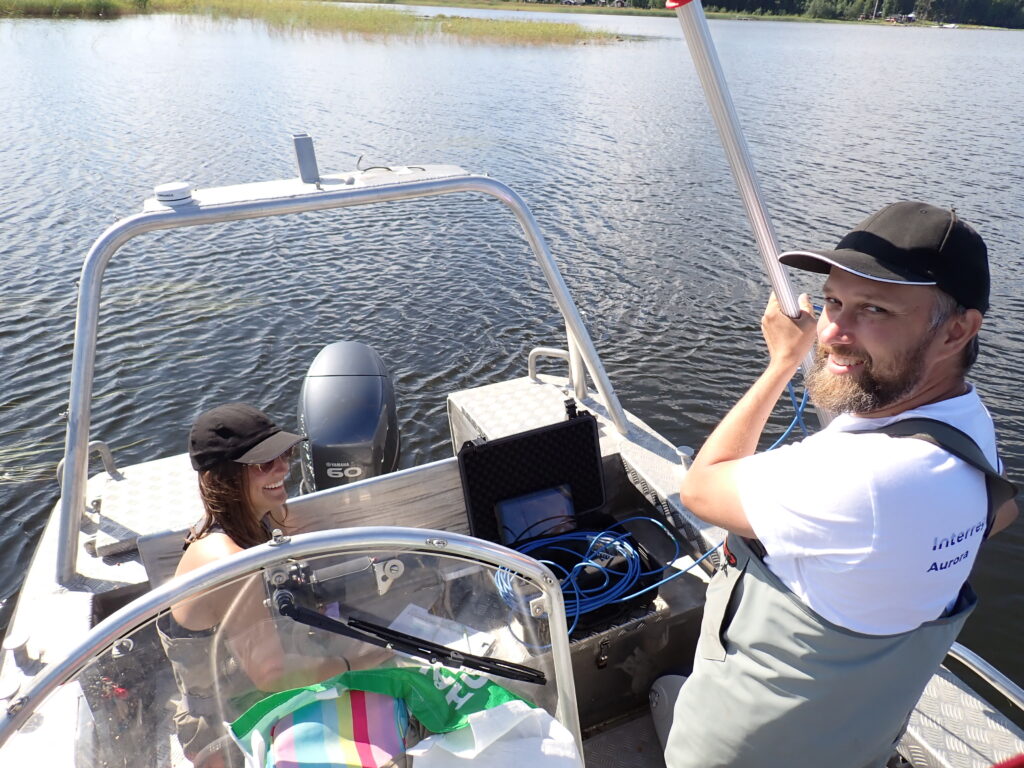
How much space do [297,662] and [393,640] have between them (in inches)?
8.3

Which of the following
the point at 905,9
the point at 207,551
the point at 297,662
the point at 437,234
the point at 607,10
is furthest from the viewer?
the point at 905,9

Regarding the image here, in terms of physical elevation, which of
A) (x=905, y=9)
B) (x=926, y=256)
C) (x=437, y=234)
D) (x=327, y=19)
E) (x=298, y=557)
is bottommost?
(x=905, y=9)

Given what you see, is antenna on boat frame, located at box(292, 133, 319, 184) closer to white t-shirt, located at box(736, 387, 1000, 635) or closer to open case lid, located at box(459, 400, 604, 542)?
open case lid, located at box(459, 400, 604, 542)

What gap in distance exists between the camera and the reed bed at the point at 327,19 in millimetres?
27203

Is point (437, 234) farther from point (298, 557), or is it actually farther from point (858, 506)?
point (858, 506)

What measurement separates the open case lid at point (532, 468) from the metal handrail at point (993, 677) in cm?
150

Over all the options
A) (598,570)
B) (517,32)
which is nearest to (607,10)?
(517,32)

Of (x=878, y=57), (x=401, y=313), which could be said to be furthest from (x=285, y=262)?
(x=878, y=57)

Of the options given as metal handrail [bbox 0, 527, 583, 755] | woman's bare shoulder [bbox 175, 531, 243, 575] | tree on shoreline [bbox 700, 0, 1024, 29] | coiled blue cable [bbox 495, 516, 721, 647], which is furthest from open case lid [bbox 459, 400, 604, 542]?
tree on shoreline [bbox 700, 0, 1024, 29]

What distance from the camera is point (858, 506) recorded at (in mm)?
1342

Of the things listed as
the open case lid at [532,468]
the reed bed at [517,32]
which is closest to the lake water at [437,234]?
the open case lid at [532,468]

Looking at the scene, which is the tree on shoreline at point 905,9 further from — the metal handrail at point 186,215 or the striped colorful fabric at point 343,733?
the striped colorful fabric at point 343,733

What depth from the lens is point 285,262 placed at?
998cm

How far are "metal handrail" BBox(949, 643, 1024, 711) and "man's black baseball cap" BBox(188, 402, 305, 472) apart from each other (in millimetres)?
2278
